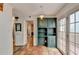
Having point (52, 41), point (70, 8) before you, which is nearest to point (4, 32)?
point (70, 8)

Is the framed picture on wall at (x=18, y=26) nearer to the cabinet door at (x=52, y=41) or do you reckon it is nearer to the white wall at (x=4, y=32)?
the cabinet door at (x=52, y=41)

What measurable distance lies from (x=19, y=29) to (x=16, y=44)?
107 centimetres

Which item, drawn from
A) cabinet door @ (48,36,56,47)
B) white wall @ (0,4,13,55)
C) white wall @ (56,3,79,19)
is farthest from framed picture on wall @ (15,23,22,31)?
white wall @ (0,4,13,55)

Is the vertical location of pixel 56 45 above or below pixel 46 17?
below

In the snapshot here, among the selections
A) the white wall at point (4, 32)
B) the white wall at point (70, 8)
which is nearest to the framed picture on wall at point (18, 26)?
the white wall at point (70, 8)

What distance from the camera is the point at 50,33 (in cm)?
937

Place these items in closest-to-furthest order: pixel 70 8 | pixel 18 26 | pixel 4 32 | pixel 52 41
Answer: pixel 4 32, pixel 70 8, pixel 52 41, pixel 18 26

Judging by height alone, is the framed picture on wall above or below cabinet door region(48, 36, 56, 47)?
above

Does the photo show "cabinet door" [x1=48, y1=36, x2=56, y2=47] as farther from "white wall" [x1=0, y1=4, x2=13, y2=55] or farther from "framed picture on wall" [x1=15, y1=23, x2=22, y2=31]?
"white wall" [x1=0, y1=4, x2=13, y2=55]

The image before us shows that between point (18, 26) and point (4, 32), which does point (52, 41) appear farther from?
point (4, 32)

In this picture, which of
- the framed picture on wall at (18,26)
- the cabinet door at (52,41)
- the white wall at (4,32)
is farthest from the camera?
the framed picture on wall at (18,26)

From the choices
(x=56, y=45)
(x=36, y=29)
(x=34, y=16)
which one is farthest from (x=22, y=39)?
(x=56, y=45)

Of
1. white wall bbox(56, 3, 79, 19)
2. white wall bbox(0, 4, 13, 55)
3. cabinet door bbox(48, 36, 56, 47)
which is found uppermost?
white wall bbox(56, 3, 79, 19)
